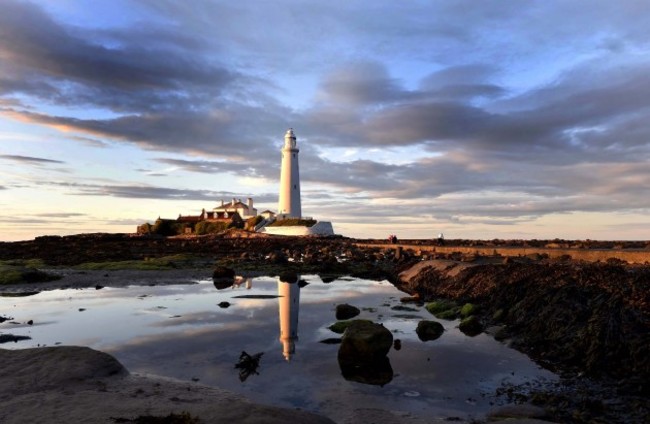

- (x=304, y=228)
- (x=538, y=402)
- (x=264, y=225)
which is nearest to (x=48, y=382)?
(x=538, y=402)

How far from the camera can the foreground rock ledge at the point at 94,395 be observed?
19.9ft

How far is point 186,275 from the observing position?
24953mm

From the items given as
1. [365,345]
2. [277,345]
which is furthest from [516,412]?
[277,345]

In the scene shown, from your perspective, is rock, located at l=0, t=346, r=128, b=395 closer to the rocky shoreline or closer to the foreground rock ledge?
the foreground rock ledge

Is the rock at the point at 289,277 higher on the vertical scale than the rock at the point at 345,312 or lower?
higher

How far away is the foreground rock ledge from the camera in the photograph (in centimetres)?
606

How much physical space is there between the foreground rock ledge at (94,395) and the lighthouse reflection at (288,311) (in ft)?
9.34

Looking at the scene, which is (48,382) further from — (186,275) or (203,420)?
(186,275)

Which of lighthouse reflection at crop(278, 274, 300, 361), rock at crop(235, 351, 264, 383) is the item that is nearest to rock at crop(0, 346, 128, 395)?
rock at crop(235, 351, 264, 383)

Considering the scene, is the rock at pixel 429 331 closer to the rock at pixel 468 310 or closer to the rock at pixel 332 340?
the rock at pixel 332 340

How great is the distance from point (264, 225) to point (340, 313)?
5929 centimetres

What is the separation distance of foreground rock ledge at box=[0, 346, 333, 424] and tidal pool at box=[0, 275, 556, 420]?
1.99 feet

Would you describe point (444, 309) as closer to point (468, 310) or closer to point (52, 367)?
point (468, 310)

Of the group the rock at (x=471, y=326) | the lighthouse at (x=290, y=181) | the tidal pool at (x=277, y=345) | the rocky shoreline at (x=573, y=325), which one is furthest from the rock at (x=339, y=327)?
the lighthouse at (x=290, y=181)
